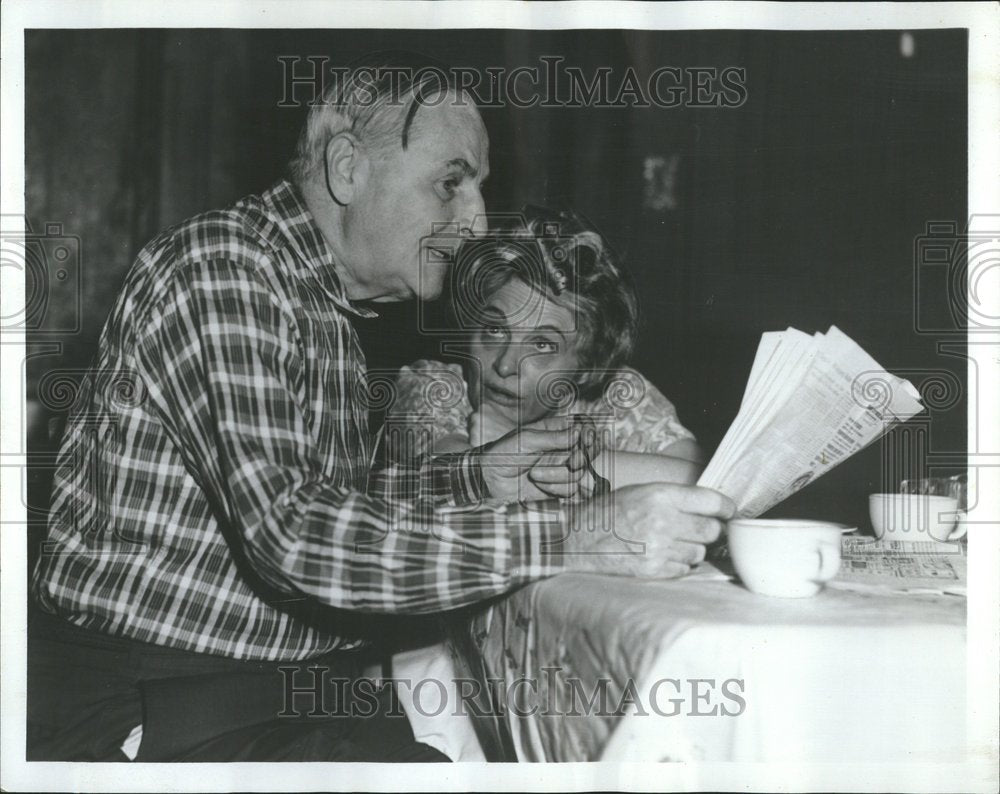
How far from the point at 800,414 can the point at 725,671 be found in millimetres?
361

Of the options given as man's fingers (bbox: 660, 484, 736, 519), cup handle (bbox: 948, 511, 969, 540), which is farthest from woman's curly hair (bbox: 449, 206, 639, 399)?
cup handle (bbox: 948, 511, 969, 540)

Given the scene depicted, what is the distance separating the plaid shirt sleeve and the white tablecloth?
88 mm

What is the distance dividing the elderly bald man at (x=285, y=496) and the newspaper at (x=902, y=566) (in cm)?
18

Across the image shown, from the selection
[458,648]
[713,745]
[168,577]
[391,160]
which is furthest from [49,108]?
[713,745]

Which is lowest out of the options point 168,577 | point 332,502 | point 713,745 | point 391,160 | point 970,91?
point 713,745

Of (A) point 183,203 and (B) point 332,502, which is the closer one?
(B) point 332,502

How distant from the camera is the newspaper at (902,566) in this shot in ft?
3.69

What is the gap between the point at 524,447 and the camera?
4.41 feet

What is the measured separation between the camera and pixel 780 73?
1397 millimetres

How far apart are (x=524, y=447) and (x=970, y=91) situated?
2.92ft

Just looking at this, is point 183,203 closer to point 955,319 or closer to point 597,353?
point 597,353

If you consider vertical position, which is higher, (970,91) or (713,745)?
(970,91)

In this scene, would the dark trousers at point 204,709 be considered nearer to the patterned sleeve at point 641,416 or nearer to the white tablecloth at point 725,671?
A: the white tablecloth at point 725,671

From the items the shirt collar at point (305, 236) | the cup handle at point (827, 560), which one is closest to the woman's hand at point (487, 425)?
the shirt collar at point (305, 236)
